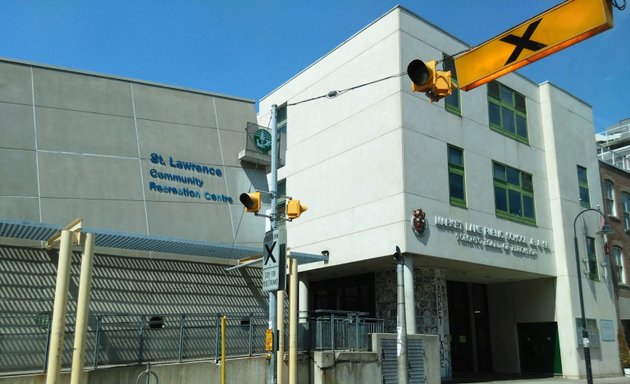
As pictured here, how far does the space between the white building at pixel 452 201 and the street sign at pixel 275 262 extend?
1016 cm

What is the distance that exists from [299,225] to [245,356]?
1173 cm

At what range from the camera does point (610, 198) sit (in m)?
33.6

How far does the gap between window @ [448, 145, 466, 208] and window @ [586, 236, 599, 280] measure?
9.64m

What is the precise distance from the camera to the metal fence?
12.4 meters

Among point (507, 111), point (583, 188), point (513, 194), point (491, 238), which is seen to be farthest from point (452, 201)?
point (583, 188)

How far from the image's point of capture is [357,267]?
2525 centimetres

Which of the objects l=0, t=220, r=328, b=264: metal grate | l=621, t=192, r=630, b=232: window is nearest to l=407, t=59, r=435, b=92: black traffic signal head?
l=0, t=220, r=328, b=264: metal grate

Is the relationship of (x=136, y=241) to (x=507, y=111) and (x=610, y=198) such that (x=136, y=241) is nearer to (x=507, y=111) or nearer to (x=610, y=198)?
(x=507, y=111)

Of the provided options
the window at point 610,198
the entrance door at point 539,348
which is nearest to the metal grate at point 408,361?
the entrance door at point 539,348

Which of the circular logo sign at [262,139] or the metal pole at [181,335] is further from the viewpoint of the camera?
the circular logo sign at [262,139]

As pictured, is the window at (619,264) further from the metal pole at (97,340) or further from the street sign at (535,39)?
the street sign at (535,39)

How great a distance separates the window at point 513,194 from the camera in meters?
26.2

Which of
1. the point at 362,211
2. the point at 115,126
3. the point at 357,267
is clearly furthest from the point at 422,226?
the point at 115,126

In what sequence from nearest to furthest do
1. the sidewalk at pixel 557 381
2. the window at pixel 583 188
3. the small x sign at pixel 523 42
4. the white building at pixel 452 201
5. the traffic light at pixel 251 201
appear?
the small x sign at pixel 523 42
the traffic light at pixel 251 201
the white building at pixel 452 201
the sidewalk at pixel 557 381
the window at pixel 583 188
